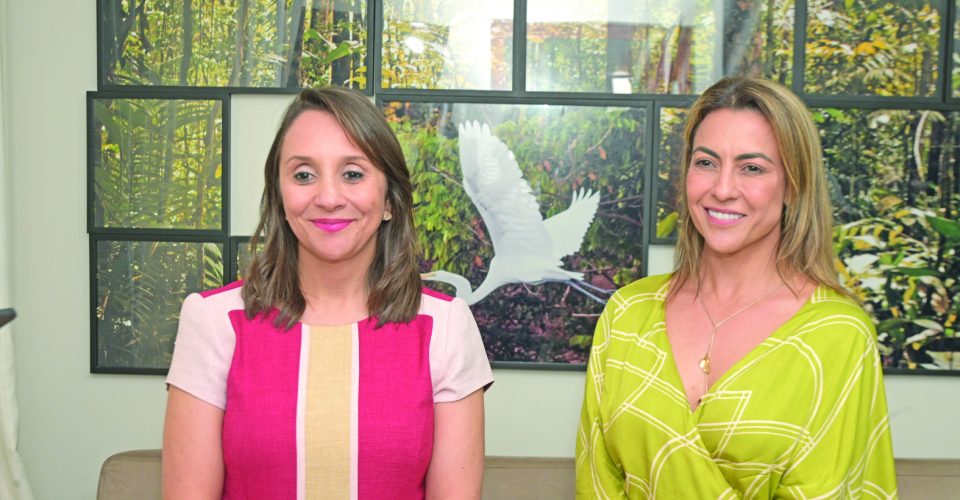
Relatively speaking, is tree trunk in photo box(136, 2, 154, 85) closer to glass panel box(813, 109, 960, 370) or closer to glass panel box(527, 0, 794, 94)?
glass panel box(527, 0, 794, 94)

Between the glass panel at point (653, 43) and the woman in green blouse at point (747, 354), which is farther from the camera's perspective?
the glass panel at point (653, 43)

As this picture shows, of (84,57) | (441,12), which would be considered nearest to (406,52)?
(441,12)

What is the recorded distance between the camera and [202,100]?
258 cm

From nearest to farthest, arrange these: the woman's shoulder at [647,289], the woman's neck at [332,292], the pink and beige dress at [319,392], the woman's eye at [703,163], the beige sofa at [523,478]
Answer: the pink and beige dress at [319,392] < the woman's neck at [332,292] < the woman's eye at [703,163] < the woman's shoulder at [647,289] < the beige sofa at [523,478]

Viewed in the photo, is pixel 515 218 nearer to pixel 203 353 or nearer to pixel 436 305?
pixel 436 305

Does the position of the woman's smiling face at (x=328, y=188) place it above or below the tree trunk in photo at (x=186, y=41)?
below

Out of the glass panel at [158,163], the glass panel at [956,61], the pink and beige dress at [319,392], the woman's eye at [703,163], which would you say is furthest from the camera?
the glass panel at [158,163]

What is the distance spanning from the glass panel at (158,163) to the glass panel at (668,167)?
1.30 metres

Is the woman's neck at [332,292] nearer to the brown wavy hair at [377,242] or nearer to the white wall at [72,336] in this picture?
the brown wavy hair at [377,242]

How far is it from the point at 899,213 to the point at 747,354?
1.19 metres

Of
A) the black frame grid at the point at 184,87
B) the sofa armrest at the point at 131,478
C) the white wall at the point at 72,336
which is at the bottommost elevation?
the sofa armrest at the point at 131,478

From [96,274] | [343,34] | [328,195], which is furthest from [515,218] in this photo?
[96,274]

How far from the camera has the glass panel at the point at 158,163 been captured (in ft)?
8.49

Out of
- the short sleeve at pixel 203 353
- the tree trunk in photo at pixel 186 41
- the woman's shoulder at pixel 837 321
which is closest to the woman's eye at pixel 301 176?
the short sleeve at pixel 203 353
